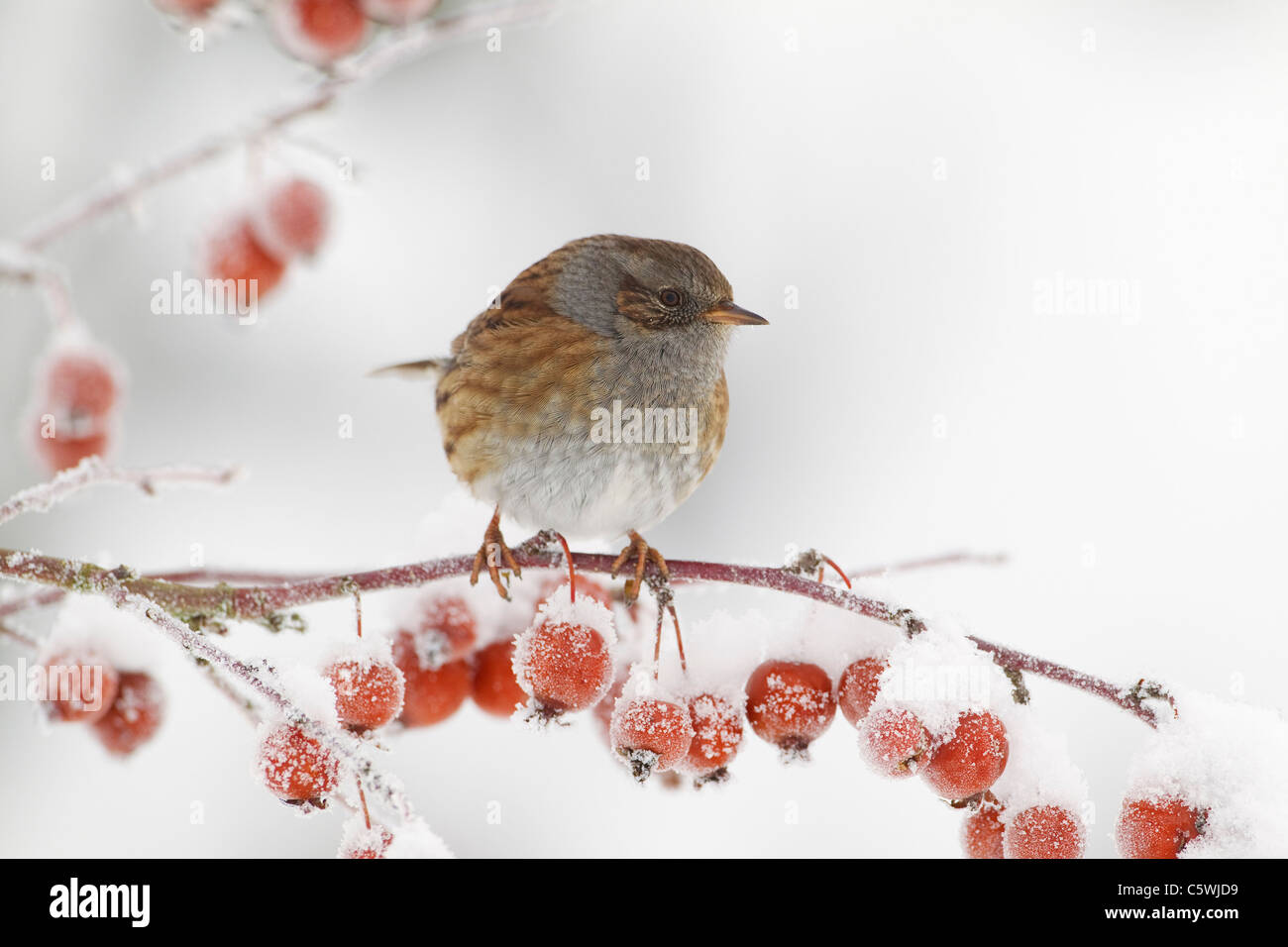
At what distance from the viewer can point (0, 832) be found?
13.0ft

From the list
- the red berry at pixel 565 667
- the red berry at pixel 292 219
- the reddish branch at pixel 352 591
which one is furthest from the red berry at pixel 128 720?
the red berry at pixel 292 219

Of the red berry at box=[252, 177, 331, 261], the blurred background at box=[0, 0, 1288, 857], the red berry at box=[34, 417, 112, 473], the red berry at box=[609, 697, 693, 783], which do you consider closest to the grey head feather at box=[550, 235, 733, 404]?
the red berry at box=[252, 177, 331, 261]

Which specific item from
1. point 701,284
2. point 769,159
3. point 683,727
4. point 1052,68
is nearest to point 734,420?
point 769,159

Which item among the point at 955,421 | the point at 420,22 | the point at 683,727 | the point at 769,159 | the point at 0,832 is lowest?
the point at 0,832

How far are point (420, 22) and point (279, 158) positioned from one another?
16.4 inches

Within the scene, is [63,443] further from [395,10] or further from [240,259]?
[395,10]

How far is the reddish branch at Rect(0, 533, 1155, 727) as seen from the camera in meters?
1.53

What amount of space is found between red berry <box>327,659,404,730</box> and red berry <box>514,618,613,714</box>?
0.72 ft

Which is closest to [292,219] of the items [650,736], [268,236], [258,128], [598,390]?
[268,236]

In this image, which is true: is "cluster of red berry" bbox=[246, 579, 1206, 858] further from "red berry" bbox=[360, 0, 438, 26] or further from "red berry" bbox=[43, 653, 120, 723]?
"red berry" bbox=[360, 0, 438, 26]

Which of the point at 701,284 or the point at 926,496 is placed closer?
the point at 701,284

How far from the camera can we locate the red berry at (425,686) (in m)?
2.05

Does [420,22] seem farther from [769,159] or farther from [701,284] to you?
[769,159]

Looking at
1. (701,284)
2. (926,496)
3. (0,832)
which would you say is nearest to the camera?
(701,284)
